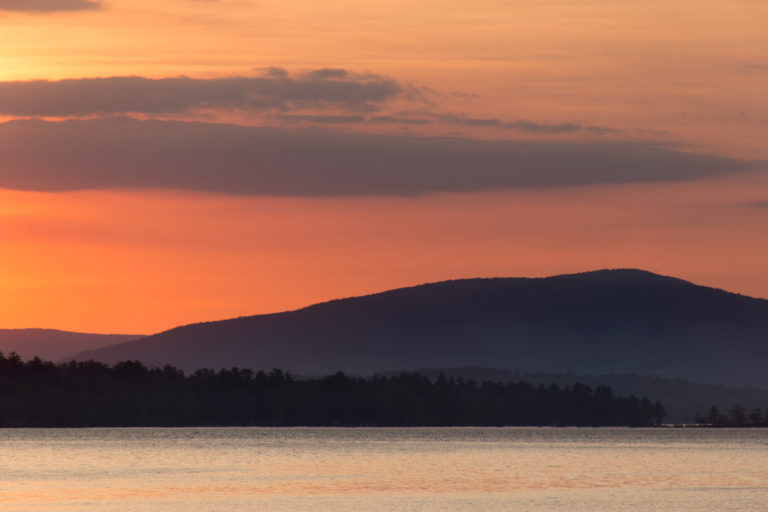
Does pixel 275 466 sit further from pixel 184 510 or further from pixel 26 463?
pixel 184 510

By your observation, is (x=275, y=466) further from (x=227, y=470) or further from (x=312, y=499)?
(x=312, y=499)

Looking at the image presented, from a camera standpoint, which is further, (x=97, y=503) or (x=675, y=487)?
(x=675, y=487)

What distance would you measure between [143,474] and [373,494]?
43335 mm

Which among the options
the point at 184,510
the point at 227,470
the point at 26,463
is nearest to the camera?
the point at 184,510

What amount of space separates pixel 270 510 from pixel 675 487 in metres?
50.1

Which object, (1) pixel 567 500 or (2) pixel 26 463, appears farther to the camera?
(2) pixel 26 463

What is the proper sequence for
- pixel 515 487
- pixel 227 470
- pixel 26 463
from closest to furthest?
pixel 515 487 < pixel 227 470 < pixel 26 463

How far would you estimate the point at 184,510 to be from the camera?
11206 centimetres

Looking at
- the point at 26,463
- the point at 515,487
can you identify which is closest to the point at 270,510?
the point at 515,487

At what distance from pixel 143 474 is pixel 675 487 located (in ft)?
193

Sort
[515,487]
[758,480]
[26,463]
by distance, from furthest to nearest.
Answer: [26,463] < [758,480] < [515,487]

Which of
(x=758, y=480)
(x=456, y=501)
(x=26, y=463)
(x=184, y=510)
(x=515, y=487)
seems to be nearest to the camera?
(x=184, y=510)

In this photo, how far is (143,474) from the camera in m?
164

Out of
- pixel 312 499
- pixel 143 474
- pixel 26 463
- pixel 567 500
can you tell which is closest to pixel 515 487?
pixel 567 500
